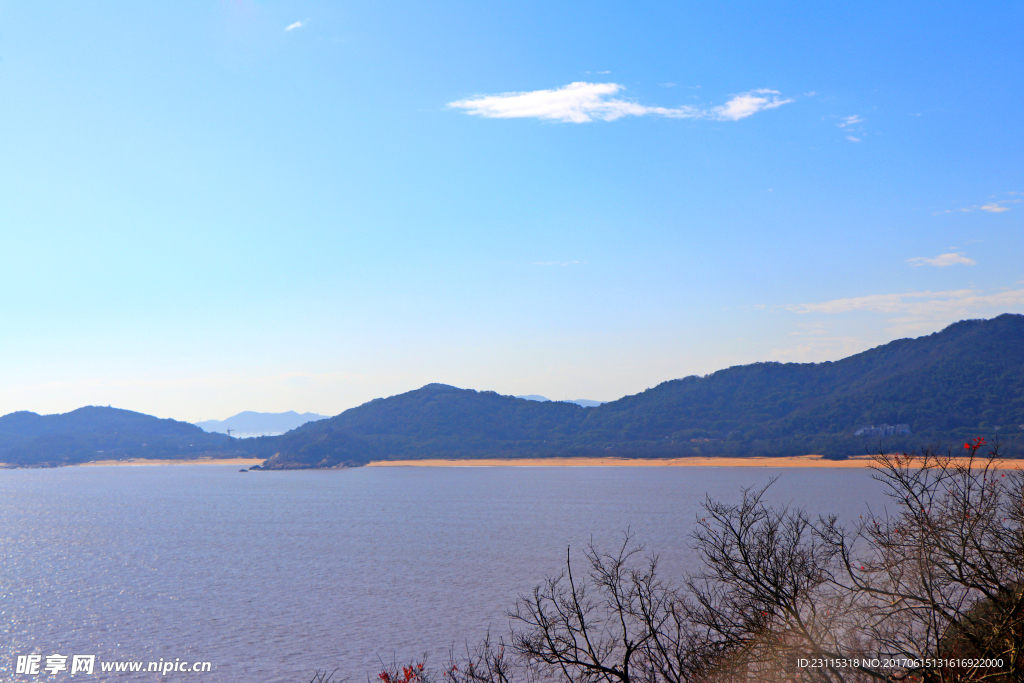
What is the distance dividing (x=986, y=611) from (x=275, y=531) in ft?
261

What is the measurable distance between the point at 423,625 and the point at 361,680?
8.73m

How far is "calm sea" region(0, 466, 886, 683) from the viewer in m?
35.0

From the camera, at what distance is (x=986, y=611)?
15.9 meters

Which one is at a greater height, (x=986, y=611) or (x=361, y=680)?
(x=986, y=611)

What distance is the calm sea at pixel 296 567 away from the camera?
34969mm

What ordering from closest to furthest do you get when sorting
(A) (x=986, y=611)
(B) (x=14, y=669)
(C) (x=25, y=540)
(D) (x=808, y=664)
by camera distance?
(D) (x=808, y=664) → (A) (x=986, y=611) → (B) (x=14, y=669) → (C) (x=25, y=540)

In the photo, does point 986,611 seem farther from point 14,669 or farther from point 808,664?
point 14,669

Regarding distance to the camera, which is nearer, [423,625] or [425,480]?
[423,625]

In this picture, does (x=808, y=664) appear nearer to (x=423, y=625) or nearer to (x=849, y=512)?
(x=423, y=625)

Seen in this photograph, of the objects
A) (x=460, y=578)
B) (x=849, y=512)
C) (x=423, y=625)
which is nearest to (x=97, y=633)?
(x=423, y=625)

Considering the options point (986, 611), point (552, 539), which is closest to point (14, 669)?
point (986, 611)

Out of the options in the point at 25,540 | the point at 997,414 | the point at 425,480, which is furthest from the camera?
the point at 997,414

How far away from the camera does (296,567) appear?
2271 inches

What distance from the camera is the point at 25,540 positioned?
3098 inches
